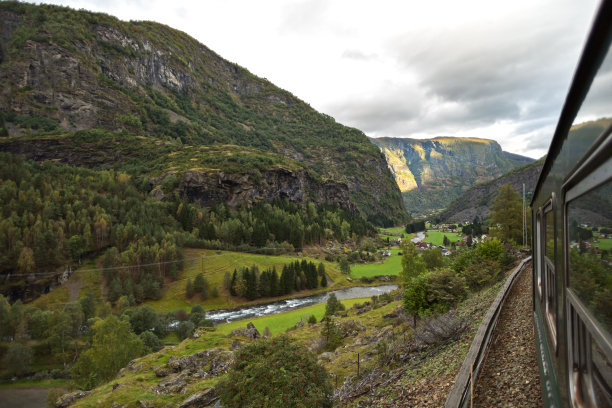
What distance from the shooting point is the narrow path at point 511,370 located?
18.6 ft

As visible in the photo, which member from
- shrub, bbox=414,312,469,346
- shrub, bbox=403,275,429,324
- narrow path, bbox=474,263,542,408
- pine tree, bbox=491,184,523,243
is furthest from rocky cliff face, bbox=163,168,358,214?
narrow path, bbox=474,263,542,408

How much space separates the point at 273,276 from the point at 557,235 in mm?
70877

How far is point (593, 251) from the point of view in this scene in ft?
7.27

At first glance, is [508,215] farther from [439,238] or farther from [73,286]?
[439,238]

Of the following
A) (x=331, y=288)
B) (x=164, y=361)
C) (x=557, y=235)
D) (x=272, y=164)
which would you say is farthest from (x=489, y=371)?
(x=272, y=164)

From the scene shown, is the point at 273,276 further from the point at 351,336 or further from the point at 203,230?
A: the point at 351,336

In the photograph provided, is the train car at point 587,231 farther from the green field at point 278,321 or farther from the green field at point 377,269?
the green field at point 377,269

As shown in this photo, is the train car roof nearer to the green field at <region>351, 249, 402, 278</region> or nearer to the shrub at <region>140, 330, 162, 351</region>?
the shrub at <region>140, 330, 162, 351</region>

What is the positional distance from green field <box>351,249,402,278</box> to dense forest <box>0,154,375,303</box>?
2411cm

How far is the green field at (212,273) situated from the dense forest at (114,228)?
2.89 m

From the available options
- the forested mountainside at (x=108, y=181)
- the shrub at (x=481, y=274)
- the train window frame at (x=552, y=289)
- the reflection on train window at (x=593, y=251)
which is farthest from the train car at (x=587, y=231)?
the forested mountainside at (x=108, y=181)

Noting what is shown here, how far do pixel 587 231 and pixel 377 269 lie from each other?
92.8 metres

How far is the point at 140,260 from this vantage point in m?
71.6

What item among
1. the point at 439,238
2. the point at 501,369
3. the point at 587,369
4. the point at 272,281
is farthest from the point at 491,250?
the point at 439,238
